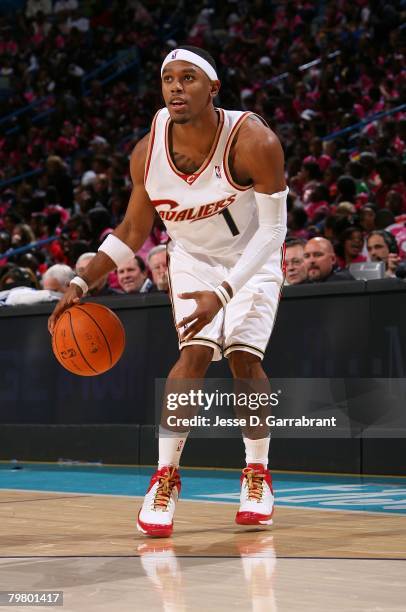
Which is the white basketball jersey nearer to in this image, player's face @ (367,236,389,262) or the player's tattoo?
the player's tattoo

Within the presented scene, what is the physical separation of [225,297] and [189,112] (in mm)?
806

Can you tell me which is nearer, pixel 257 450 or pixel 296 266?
pixel 257 450

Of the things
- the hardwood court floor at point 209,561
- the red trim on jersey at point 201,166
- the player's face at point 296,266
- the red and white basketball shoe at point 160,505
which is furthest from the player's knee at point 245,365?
the player's face at point 296,266

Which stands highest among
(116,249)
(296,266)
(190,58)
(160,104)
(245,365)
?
(160,104)

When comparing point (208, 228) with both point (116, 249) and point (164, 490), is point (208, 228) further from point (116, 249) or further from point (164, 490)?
point (164, 490)

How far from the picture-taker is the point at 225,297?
421cm

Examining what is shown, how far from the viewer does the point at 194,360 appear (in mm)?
4547

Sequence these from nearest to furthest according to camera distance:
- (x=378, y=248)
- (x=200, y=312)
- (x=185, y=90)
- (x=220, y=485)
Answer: (x=200, y=312)
(x=185, y=90)
(x=220, y=485)
(x=378, y=248)

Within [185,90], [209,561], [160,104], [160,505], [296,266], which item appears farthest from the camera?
[160,104]

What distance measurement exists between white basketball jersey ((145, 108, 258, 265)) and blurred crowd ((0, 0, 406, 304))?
2.95 metres

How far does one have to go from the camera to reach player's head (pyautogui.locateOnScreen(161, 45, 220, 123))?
4441 millimetres

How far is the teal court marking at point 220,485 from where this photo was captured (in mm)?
5602

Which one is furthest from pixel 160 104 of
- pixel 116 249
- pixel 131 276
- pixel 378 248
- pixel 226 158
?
pixel 226 158

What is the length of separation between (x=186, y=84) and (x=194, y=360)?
1.14 m
